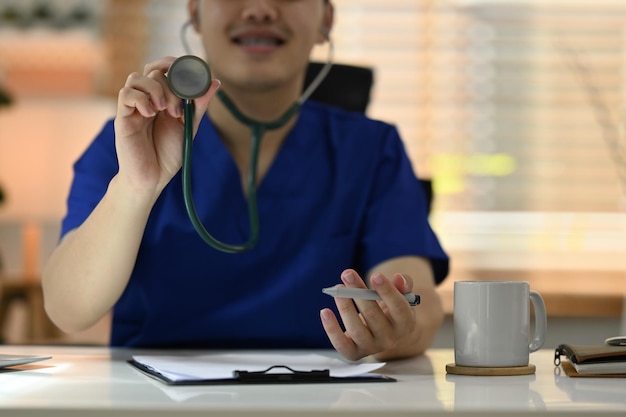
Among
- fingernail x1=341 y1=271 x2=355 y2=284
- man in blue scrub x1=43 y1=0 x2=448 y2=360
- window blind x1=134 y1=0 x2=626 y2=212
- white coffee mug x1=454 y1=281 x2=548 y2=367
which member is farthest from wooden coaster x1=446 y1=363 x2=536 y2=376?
window blind x1=134 y1=0 x2=626 y2=212

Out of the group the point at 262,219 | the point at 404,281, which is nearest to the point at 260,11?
the point at 262,219

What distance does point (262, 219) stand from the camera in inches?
54.0

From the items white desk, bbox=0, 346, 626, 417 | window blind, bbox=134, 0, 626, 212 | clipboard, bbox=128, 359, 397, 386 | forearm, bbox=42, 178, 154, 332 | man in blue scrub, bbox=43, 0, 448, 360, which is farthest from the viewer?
window blind, bbox=134, 0, 626, 212

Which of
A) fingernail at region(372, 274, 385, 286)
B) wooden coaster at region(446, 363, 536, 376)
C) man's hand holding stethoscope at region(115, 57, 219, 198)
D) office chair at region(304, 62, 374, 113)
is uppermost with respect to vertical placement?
office chair at region(304, 62, 374, 113)

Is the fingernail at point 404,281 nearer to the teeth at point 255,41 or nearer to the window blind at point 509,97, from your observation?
the teeth at point 255,41

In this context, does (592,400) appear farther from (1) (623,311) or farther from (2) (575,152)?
(2) (575,152)

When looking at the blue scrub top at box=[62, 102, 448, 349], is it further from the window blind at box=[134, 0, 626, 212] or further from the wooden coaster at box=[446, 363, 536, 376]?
the window blind at box=[134, 0, 626, 212]

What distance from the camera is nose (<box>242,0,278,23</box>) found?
4.46 feet

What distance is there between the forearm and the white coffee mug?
390 mm

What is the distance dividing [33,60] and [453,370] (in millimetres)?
2443

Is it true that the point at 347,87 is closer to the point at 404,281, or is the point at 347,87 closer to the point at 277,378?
the point at 404,281

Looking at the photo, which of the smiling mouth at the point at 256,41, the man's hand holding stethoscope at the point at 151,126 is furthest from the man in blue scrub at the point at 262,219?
the man's hand holding stethoscope at the point at 151,126

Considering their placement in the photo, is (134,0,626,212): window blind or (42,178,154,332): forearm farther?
(134,0,626,212): window blind

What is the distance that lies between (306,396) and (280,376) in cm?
10
